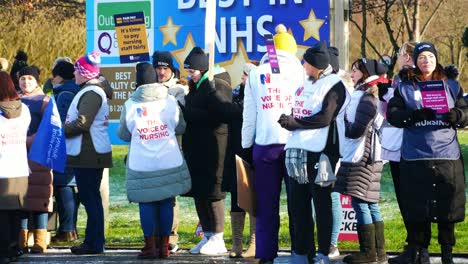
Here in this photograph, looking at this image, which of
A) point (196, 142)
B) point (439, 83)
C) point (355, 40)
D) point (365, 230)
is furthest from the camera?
point (355, 40)

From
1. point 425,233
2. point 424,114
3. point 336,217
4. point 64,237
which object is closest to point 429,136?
point 424,114

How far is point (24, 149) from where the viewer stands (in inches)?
420

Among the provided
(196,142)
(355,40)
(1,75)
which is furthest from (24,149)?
(355,40)

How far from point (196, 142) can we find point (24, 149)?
160cm

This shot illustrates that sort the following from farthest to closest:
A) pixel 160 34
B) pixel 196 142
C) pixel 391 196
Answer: pixel 391 196 < pixel 160 34 < pixel 196 142

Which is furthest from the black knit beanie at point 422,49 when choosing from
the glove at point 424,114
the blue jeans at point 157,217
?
the blue jeans at point 157,217

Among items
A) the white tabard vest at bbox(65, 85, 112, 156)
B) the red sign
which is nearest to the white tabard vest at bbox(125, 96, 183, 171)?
the white tabard vest at bbox(65, 85, 112, 156)

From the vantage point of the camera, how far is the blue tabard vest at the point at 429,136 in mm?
9383

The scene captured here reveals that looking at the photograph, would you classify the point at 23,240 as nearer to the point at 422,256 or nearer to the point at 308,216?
the point at 308,216

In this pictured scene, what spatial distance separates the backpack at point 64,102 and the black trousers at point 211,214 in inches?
69.8

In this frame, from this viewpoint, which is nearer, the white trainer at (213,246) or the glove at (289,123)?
the glove at (289,123)

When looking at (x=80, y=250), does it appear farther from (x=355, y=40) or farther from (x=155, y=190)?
(x=355, y=40)

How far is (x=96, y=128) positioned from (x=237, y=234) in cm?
171

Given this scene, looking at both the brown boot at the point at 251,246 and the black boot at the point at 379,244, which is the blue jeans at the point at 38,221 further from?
the black boot at the point at 379,244
